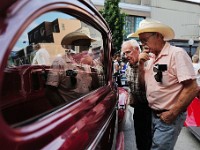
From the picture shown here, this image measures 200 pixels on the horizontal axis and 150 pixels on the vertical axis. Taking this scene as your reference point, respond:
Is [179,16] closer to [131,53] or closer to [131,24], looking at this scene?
[131,24]

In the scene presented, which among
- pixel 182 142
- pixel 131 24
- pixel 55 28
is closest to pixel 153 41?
pixel 55 28

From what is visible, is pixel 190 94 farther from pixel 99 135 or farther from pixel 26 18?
pixel 26 18

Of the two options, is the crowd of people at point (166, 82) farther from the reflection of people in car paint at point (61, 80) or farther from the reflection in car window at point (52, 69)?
the reflection of people in car paint at point (61, 80)

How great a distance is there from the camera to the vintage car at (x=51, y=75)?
3.06ft

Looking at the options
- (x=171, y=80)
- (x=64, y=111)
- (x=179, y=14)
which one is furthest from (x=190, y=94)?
(x=179, y=14)

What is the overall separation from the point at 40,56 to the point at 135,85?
197 cm

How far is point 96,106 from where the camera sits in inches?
73.7

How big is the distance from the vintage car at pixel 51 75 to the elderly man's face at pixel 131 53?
3.04 feet

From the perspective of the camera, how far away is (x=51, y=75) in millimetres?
1912

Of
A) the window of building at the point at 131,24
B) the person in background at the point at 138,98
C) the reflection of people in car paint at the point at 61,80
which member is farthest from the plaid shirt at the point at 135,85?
the window of building at the point at 131,24

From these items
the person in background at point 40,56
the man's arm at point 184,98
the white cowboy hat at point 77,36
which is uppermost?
the white cowboy hat at point 77,36

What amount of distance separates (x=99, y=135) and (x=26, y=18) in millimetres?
953

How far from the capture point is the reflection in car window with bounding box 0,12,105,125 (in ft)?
4.97

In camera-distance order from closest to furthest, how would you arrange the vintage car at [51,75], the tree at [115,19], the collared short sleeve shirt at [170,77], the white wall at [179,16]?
1. the vintage car at [51,75]
2. the collared short sleeve shirt at [170,77]
3. the tree at [115,19]
4. the white wall at [179,16]
